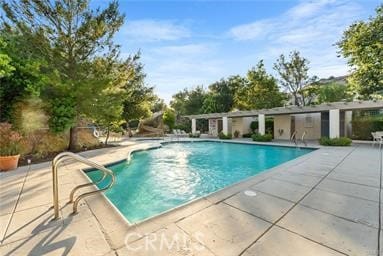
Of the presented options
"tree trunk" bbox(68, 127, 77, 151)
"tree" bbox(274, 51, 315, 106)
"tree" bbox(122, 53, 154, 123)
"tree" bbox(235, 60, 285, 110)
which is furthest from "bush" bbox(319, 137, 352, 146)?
"tree trunk" bbox(68, 127, 77, 151)

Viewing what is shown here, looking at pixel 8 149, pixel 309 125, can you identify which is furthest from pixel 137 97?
pixel 309 125

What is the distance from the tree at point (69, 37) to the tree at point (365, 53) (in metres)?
16.0

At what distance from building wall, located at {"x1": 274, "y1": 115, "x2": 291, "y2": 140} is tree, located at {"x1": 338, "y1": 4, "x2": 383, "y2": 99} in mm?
5343

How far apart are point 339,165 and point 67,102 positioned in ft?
38.4

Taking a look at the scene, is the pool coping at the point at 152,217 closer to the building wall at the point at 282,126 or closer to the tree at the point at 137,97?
the tree at the point at 137,97

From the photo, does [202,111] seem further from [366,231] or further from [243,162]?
[366,231]

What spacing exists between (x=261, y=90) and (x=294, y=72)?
435 cm

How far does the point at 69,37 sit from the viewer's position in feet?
34.7

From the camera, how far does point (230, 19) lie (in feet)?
30.9

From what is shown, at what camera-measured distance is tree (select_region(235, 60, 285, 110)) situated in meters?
22.7

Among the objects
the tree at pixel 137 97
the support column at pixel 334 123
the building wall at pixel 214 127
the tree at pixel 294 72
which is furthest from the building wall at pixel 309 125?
the tree at pixel 137 97

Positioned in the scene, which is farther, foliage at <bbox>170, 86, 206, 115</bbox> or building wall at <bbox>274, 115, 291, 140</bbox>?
foliage at <bbox>170, 86, 206, 115</bbox>

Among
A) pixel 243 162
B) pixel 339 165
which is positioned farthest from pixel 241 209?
pixel 243 162

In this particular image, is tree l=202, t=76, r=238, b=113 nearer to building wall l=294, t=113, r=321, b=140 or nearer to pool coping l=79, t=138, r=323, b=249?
building wall l=294, t=113, r=321, b=140
